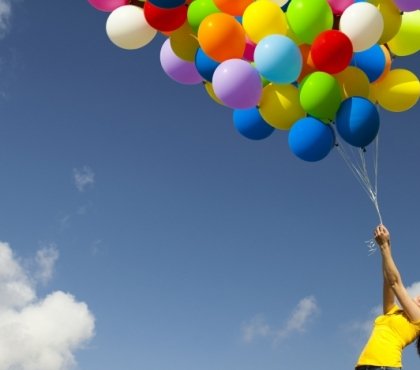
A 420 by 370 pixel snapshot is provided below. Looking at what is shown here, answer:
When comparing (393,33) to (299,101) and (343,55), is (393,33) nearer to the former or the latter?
(343,55)

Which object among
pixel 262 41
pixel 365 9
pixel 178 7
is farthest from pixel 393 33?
pixel 178 7

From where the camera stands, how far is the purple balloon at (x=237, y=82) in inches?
225

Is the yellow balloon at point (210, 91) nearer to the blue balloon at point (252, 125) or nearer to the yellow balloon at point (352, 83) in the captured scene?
the blue balloon at point (252, 125)

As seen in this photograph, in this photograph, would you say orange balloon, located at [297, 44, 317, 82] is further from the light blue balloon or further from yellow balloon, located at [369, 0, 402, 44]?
yellow balloon, located at [369, 0, 402, 44]

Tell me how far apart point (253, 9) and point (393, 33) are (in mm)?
1640

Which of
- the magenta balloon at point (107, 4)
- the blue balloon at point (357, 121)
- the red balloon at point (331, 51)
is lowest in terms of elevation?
the blue balloon at point (357, 121)

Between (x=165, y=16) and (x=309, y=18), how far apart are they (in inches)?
65.0

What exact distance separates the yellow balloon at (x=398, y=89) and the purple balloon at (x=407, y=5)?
819 millimetres

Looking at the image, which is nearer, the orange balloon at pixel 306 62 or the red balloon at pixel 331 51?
the red balloon at pixel 331 51

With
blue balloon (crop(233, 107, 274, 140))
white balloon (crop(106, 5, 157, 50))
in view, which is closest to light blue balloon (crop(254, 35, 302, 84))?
blue balloon (crop(233, 107, 274, 140))

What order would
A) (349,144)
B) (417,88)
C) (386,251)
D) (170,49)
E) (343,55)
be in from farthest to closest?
(170,49) → (417,88) → (349,144) → (343,55) → (386,251)

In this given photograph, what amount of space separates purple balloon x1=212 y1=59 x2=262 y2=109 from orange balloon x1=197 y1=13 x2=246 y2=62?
131 mm

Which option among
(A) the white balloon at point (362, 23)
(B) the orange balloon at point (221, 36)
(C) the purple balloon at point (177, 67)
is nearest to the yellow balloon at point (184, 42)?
(C) the purple balloon at point (177, 67)

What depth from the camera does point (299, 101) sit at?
6.00 meters
